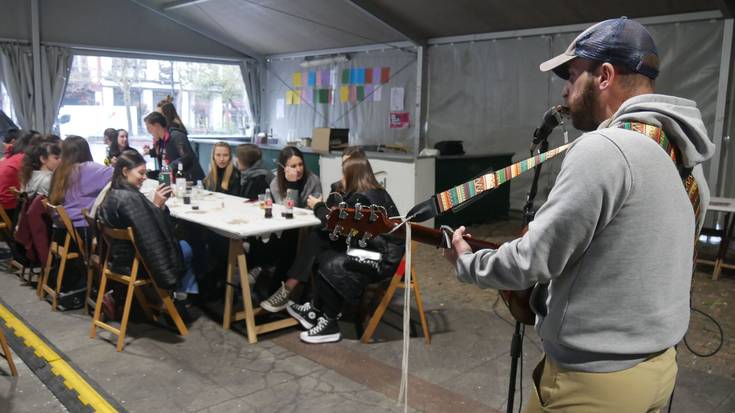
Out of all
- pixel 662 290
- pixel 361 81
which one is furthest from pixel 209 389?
pixel 361 81

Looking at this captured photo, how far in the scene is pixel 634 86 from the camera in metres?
1.14

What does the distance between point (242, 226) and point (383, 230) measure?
2.03 meters

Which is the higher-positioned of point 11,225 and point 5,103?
point 5,103

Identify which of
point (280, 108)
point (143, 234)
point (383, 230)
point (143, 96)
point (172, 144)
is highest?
point (143, 96)

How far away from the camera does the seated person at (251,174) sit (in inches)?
192

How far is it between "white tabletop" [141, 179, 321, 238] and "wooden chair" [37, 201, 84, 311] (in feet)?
2.14

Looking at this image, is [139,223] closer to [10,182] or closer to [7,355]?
[7,355]

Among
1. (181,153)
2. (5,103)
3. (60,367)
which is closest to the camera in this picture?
(60,367)

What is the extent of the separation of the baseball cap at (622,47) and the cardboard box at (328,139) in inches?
243

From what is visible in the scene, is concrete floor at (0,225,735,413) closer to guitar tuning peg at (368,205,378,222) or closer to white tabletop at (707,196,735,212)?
white tabletop at (707,196,735,212)

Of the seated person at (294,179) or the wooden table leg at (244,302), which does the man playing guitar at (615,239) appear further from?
the seated person at (294,179)

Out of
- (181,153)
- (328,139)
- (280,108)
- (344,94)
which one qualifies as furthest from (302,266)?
(280,108)

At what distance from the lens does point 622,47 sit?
1104 millimetres

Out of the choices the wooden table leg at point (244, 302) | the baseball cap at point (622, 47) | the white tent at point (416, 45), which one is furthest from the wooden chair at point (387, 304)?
the white tent at point (416, 45)
